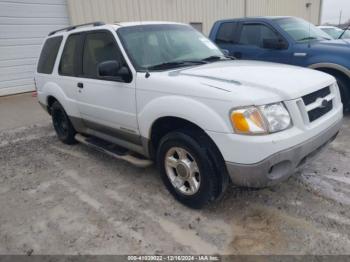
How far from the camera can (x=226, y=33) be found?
22.9 ft

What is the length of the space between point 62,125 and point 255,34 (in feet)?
13.6

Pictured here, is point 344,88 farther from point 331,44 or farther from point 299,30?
point 299,30

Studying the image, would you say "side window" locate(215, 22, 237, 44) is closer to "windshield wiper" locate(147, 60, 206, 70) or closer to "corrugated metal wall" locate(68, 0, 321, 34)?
"windshield wiper" locate(147, 60, 206, 70)

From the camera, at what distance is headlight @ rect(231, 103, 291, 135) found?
2.53 meters

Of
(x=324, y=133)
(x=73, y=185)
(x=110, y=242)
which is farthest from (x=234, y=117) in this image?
(x=73, y=185)

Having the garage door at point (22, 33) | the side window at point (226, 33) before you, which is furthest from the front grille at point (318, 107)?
the garage door at point (22, 33)

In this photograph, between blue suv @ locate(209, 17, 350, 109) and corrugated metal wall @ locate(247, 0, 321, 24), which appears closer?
blue suv @ locate(209, 17, 350, 109)

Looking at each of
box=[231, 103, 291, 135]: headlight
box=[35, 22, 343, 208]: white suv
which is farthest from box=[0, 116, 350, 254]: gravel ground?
box=[231, 103, 291, 135]: headlight

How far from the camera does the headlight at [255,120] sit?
2533 millimetres

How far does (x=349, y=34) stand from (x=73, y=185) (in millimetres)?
9477

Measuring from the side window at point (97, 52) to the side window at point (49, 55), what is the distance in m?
0.91

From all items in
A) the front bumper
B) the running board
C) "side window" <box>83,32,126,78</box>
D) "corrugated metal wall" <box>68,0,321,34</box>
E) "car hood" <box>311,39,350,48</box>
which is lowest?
the running board

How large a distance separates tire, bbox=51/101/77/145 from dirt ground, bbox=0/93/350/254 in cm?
86

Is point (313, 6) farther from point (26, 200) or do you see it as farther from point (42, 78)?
point (26, 200)
